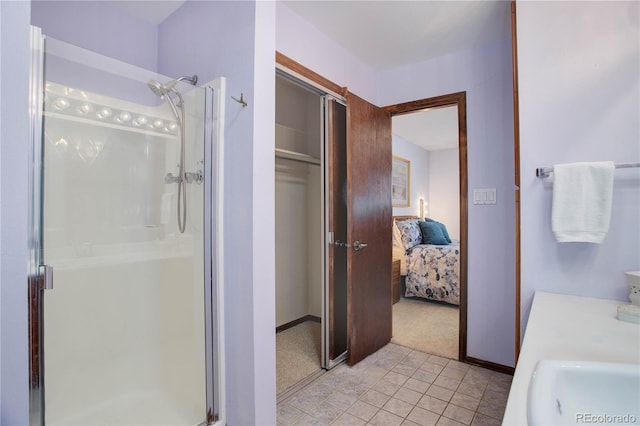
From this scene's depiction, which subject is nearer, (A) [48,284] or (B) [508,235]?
(A) [48,284]

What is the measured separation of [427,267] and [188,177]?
3163mm

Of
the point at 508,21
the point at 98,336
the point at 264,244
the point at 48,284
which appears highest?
the point at 508,21

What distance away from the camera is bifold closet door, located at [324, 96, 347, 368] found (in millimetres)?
2393

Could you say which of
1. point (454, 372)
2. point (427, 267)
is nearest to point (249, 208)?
point (454, 372)

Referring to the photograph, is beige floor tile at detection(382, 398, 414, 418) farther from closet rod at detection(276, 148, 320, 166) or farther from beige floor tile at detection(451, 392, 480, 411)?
closet rod at detection(276, 148, 320, 166)

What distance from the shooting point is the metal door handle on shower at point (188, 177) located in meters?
1.73

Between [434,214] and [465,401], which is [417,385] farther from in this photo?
[434,214]

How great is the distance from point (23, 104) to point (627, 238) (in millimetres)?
2332

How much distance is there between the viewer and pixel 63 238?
1.49 meters

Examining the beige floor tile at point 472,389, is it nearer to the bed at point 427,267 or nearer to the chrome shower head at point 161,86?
the bed at point 427,267

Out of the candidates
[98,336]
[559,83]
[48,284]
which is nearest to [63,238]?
[48,284]

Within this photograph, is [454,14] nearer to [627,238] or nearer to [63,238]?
[627,238]

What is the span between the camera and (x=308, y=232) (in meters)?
3.57

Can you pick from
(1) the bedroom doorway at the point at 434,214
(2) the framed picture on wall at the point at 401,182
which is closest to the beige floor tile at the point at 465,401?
(1) the bedroom doorway at the point at 434,214
